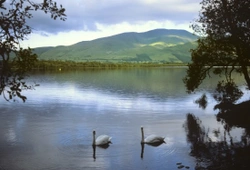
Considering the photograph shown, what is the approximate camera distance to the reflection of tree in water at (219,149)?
20.7 meters

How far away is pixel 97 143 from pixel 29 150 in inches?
222

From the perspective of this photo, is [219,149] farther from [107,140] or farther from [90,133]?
[90,133]

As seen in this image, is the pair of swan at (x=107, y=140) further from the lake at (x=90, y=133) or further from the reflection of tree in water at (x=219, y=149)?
the reflection of tree in water at (x=219, y=149)

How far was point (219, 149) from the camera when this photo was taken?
81.6 feet

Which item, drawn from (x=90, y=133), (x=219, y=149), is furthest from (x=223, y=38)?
(x=90, y=133)

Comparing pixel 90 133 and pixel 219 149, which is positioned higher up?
pixel 219 149

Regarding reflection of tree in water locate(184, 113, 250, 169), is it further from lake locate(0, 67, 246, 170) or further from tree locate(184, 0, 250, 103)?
tree locate(184, 0, 250, 103)

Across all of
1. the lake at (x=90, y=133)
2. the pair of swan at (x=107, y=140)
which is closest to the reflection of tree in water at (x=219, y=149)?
the lake at (x=90, y=133)

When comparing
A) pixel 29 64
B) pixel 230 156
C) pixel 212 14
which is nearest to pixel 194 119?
pixel 212 14

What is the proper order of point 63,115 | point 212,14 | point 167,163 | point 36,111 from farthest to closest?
point 36,111 < point 63,115 < point 212,14 < point 167,163

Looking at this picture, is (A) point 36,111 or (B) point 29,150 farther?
(A) point 36,111

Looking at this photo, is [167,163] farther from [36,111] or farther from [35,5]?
[36,111]

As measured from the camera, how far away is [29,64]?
14.8 m

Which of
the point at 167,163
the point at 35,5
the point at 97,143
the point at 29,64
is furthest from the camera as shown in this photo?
the point at 97,143
